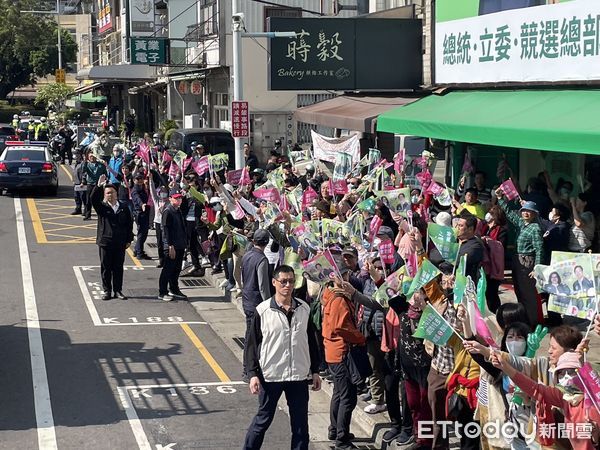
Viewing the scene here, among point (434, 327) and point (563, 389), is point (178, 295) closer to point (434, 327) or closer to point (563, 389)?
point (434, 327)

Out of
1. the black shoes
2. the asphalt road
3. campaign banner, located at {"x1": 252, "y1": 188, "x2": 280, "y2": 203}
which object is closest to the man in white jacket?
the asphalt road

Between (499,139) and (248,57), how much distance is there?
20.5 metres

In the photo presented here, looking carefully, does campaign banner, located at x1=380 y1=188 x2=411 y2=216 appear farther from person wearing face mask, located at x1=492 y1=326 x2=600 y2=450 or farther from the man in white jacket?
person wearing face mask, located at x1=492 y1=326 x2=600 y2=450

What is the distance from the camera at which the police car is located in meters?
27.5

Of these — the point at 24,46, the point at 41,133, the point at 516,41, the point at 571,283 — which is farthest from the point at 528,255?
the point at 24,46

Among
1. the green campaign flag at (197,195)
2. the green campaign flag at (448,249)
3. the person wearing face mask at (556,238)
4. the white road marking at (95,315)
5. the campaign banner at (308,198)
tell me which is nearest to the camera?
the green campaign flag at (448,249)

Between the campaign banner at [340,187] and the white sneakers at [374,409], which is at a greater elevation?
the campaign banner at [340,187]

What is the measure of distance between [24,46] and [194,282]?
69.2 metres

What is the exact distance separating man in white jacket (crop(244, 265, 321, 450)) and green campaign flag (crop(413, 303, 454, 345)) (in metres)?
1.26

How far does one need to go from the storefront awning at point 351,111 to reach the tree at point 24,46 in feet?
210

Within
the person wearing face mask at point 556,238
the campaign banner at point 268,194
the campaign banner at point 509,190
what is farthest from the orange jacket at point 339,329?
the campaign banner at point 268,194

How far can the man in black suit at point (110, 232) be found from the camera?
14.6 meters

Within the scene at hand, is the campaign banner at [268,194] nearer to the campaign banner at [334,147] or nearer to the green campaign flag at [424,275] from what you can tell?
the campaign banner at [334,147]

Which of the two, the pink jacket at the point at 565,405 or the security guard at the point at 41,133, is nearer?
the pink jacket at the point at 565,405
